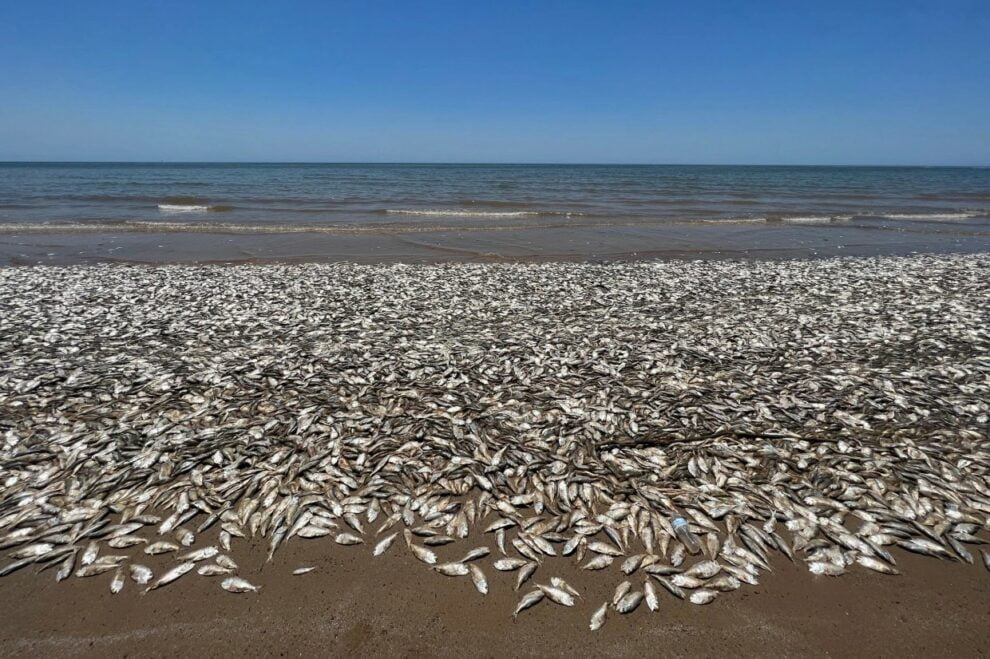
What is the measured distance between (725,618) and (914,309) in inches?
421

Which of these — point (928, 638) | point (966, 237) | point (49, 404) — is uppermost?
point (966, 237)

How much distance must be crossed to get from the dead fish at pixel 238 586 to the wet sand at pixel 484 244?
14.7 m

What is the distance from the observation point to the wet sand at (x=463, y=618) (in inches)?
145

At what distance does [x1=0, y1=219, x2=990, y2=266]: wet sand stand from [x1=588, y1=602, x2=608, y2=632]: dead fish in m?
15.3

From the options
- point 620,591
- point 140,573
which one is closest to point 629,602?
point 620,591

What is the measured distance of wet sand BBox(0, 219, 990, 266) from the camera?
738 inches

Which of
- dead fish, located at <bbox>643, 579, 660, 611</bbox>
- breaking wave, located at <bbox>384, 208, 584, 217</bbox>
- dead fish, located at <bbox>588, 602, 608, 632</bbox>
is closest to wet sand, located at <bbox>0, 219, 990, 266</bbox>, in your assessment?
breaking wave, located at <bbox>384, 208, 584, 217</bbox>

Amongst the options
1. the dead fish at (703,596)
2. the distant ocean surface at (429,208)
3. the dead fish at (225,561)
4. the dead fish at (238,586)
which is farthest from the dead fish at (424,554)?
the distant ocean surface at (429,208)

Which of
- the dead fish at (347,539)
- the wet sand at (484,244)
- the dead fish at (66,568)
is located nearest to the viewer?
the dead fish at (66,568)

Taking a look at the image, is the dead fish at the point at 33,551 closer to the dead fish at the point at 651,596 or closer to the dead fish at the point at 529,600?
the dead fish at the point at 529,600

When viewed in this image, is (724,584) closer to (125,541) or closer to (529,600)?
(529,600)

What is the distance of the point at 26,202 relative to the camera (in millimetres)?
32844

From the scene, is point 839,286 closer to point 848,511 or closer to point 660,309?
point 660,309

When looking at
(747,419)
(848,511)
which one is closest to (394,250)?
(747,419)
